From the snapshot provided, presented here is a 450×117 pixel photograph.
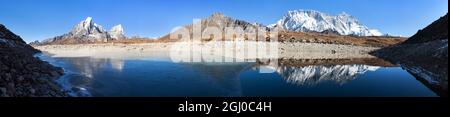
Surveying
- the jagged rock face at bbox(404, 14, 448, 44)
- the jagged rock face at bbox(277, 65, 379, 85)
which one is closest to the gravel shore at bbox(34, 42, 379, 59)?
the jagged rock face at bbox(404, 14, 448, 44)

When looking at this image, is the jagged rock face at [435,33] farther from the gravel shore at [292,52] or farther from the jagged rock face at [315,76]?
the jagged rock face at [315,76]

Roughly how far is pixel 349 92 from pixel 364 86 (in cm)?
322

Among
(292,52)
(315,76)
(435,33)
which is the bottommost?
(315,76)

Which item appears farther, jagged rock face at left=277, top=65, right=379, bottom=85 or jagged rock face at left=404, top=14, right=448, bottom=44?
jagged rock face at left=404, top=14, right=448, bottom=44

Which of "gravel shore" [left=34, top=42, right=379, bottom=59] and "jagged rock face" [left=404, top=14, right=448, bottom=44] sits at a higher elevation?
"jagged rock face" [left=404, top=14, right=448, bottom=44]

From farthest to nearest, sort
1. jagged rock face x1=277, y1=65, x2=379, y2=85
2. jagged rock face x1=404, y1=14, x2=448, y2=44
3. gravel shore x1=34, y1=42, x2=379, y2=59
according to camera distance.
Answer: jagged rock face x1=404, y1=14, x2=448, y2=44, gravel shore x1=34, y1=42, x2=379, y2=59, jagged rock face x1=277, y1=65, x2=379, y2=85

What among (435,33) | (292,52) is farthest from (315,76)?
(435,33)

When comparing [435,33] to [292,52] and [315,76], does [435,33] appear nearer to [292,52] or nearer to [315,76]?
[292,52]

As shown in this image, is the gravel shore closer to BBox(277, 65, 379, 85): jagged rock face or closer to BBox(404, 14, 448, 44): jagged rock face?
BBox(404, 14, 448, 44): jagged rock face

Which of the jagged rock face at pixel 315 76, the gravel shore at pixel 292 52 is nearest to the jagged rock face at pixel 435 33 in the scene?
A: the gravel shore at pixel 292 52

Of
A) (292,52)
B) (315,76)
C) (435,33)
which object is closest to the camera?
(315,76)

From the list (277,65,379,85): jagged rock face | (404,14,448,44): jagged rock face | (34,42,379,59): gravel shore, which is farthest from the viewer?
(404,14,448,44): jagged rock face

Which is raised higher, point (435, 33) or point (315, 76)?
point (435, 33)
